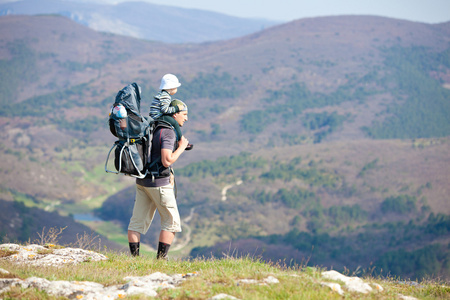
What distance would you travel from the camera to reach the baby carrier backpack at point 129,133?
24.0 feet

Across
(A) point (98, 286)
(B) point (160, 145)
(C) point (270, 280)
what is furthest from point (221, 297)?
(B) point (160, 145)

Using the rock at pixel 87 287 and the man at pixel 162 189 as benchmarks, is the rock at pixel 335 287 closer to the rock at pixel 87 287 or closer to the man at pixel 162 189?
the rock at pixel 87 287

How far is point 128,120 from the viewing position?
24.3 ft

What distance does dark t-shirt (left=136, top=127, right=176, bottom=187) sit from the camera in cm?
735

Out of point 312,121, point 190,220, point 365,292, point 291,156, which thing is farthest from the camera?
point 312,121

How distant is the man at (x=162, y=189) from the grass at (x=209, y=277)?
488 millimetres

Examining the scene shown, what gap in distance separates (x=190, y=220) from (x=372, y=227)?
33.6 metres

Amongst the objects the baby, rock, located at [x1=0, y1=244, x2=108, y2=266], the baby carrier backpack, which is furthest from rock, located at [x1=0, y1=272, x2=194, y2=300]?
the baby

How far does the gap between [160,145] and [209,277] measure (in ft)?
7.07

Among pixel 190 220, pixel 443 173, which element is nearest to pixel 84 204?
pixel 190 220

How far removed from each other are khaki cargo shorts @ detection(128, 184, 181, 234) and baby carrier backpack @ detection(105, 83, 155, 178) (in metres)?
0.39

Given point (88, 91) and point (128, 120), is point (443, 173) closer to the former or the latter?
point (128, 120)

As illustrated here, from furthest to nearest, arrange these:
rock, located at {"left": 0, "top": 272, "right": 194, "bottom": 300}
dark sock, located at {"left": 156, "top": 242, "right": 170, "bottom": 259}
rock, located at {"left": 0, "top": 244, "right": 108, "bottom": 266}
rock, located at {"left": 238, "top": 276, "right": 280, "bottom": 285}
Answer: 1. dark sock, located at {"left": 156, "top": 242, "right": 170, "bottom": 259}
2. rock, located at {"left": 0, "top": 244, "right": 108, "bottom": 266}
3. rock, located at {"left": 238, "top": 276, "right": 280, "bottom": 285}
4. rock, located at {"left": 0, "top": 272, "right": 194, "bottom": 300}

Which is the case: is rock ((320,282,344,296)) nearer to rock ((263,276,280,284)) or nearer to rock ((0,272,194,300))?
rock ((263,276,280,284))
